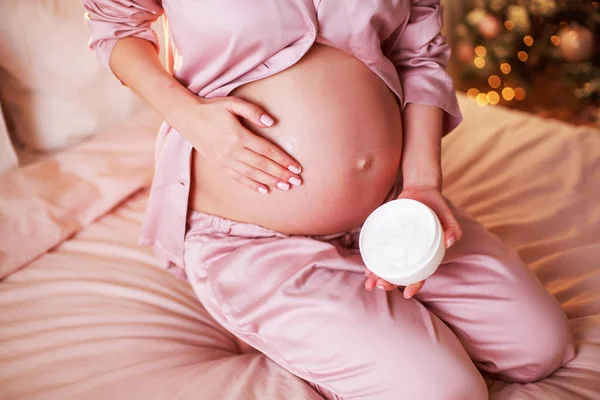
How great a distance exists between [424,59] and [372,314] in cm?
48

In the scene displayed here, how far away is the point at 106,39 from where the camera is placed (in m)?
0.95

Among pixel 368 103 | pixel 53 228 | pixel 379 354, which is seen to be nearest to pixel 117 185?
pixel 53 228

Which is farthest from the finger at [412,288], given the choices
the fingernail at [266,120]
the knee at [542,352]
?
the fingernail at [266,120]

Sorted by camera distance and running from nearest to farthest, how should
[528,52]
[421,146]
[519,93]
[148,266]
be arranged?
[421,146]
[148,266]
[528,52]
[519,93]

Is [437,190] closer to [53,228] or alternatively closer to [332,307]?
[332,307]

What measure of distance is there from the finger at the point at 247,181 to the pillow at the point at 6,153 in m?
0.65

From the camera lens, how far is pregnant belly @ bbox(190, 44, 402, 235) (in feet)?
2.85

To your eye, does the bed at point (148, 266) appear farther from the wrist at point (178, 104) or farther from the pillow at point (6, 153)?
the wrist at point (178, 104)

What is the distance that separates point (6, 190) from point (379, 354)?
83cm

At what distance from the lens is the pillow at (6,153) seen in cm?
124

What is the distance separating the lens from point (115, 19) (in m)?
0.94

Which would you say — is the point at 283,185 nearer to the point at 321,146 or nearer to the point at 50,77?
the point at 321,146

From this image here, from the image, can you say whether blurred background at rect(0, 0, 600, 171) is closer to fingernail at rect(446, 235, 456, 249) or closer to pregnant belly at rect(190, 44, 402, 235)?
pregnant belly at rect(190, 44, 402, 235)

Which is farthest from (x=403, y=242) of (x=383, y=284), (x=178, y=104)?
(x=178, y=104)
